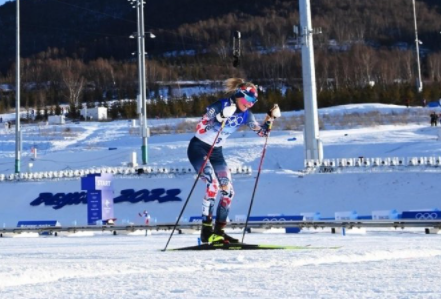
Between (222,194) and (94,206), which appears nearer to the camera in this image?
(222,194)

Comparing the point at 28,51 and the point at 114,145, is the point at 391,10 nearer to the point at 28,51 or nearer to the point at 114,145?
the point at 28,51

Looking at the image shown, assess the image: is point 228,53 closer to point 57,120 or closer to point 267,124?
point 57,120

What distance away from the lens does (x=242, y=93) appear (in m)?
11.0

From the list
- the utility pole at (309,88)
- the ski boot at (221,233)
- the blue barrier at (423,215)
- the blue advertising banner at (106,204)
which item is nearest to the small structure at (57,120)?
the utility pole at (309,88)

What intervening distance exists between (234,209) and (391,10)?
123 metres

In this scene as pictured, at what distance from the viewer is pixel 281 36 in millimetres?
137375

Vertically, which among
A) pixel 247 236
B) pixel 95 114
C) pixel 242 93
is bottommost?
pixel 247 236

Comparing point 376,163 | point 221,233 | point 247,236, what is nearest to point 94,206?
point 247,236

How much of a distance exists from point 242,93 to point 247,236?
6305 millimetres

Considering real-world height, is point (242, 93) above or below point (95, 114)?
below

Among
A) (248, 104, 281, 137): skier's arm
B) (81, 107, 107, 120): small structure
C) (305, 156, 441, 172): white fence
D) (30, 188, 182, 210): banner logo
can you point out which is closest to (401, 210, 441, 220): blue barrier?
(305, 156, 441, 172): white fence

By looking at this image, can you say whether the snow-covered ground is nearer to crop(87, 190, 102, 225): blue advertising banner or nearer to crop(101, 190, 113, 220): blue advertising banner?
crop(101, 190, 113, 220): blue advertising banner

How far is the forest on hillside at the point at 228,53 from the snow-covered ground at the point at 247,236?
63.1ft

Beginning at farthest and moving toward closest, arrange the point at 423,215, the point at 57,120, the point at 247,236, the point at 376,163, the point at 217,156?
the point at 57,120 → the point at 376,163 → the point at 423,215 → the point at 247,236 → the point at 217,156
